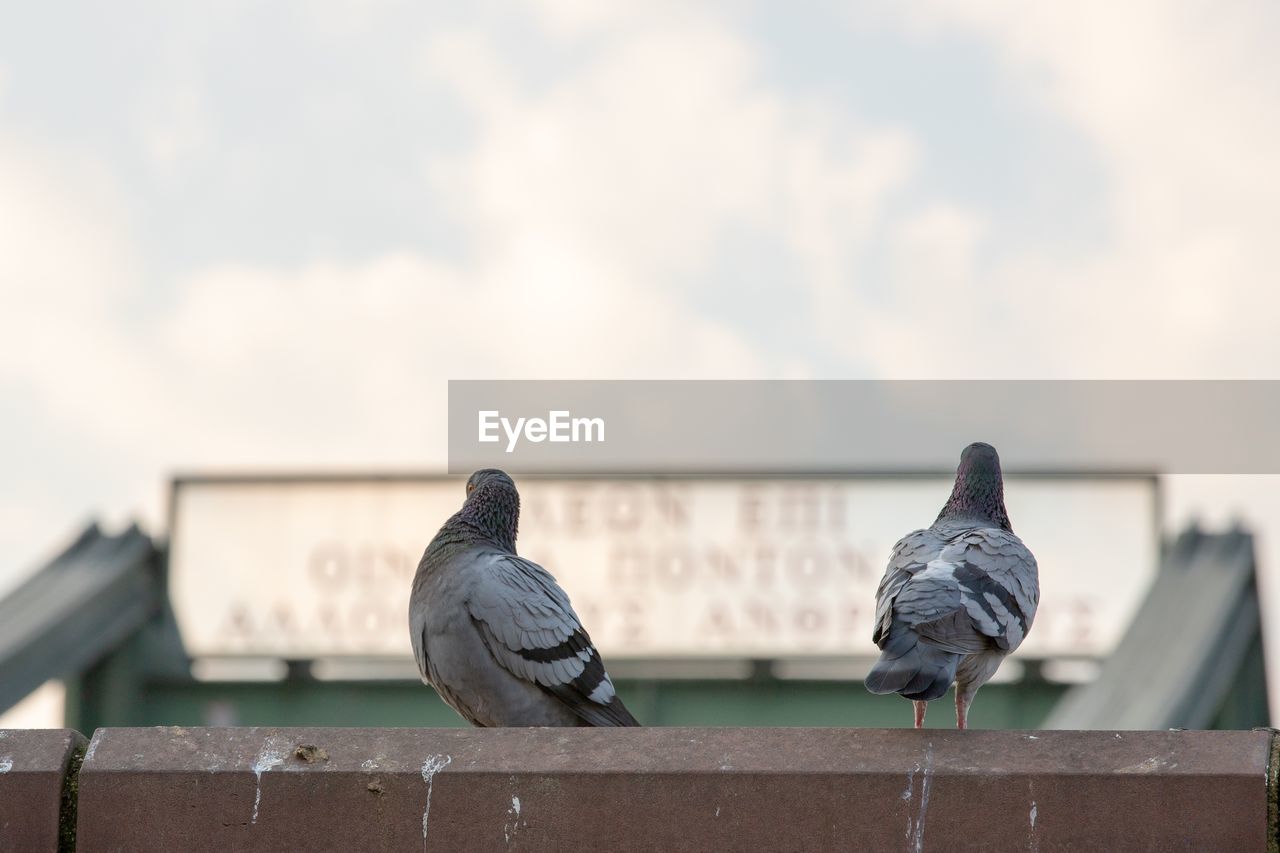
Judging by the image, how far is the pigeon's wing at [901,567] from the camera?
6.38 meters

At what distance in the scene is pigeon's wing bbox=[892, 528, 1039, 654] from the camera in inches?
248

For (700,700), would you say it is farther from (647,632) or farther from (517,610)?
(517,610)

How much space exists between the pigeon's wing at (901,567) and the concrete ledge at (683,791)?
1.74 feet

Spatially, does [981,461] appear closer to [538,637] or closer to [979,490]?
[979,490]

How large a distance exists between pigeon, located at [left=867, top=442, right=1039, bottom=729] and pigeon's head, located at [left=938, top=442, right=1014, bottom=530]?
1.3 inches

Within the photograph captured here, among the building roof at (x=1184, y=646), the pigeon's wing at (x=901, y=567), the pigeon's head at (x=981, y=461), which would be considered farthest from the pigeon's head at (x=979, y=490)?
the building roof at (x=1184, y=646)

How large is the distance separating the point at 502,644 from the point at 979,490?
1.97 meters

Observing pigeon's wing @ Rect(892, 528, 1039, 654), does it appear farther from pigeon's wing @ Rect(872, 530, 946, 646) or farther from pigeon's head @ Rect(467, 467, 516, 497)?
pigeon's head @ Rect(467, 467, 516, 497)

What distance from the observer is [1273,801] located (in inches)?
222

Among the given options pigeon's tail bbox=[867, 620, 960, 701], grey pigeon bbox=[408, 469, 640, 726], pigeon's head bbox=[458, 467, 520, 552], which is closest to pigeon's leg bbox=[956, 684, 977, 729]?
pigeon's tail bbox=[867, 620, 960, 701]

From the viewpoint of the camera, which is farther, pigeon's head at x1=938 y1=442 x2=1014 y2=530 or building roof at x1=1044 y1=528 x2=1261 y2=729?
building roof at x1=1044 y1=528 x2=1261 y2=729

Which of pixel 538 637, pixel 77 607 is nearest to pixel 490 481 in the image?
pixel 538 637

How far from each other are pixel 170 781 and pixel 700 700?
475 inches

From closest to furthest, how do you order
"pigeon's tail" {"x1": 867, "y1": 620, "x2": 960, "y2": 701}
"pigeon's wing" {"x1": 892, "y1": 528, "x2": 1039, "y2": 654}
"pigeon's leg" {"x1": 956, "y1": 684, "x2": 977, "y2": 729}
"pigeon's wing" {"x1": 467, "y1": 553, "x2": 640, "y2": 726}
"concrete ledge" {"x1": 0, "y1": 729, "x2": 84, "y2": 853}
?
1. "concrete ledge" {"x1": 0, "y1": 729, "x2": 84, "y2": 853}
2. "pigeon's tail" {"x1": 867, "y1": 620, "x2": 960, "y2": 701}
3. "pigeon's wing" {"x1": 892, "y1": 528, "x2": 1039, "y2": 654}
4. "pigeon's leg" {"x1": 956, "y1": 684, "x2": 977, "y2": 729}
5. "pigeon's wing" {"x1": 467, "y1": 553, "x2": 640, "y2": 726}
